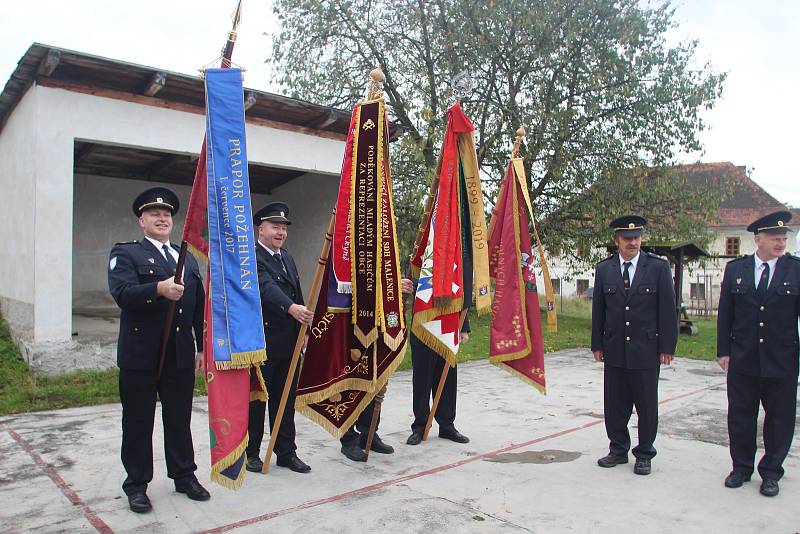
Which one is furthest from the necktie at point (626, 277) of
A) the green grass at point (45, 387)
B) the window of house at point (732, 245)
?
the window of house at point (732, 245)

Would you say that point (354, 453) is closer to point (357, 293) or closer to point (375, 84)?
point (357, 293)

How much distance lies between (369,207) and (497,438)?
232cm

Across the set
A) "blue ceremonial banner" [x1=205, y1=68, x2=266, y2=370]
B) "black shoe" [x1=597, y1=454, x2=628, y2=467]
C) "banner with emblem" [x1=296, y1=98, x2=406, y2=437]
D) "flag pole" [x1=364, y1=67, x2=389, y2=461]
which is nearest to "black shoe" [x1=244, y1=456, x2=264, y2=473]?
"banner with emblem" [x1=296, y1=98, x2=406, y2=437]

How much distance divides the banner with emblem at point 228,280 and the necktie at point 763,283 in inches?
129

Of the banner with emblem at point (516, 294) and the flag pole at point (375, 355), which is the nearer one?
the flag pole at point (375, 355)

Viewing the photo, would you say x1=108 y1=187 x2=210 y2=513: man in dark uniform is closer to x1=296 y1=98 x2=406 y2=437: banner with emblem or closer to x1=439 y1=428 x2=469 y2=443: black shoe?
x1=296 y1=98 x2=406 y2=437: banner with emblem

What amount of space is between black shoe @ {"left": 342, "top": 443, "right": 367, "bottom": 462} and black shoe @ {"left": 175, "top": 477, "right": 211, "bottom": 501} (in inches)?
44.1

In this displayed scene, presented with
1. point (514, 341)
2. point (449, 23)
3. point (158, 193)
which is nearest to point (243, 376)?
point (158, 193)

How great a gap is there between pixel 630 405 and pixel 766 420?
862mm

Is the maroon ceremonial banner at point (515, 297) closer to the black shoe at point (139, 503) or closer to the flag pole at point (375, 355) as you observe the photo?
the flag pole at point (375, 355)

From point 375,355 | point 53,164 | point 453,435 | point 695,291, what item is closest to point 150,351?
point 375,355

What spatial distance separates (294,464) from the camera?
4.20m

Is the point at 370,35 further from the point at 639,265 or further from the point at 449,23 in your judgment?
the point at 639,265

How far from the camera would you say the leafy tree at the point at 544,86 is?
13703 millimetres
